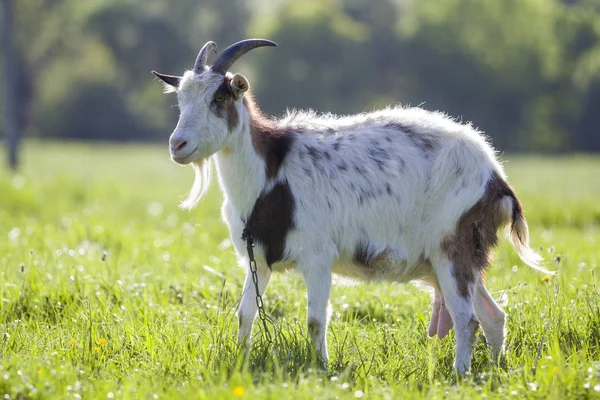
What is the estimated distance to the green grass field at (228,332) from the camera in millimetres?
4387

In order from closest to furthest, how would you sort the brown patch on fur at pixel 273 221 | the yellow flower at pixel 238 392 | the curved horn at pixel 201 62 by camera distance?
the yellow flower at pixel 238 392 → the brown patch on fur at pixel 273 221 → the curved horn at pixel 201 62

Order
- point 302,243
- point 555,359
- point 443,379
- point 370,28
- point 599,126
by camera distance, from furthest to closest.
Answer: point 370,28, point 599,126, point 302,243, point 443,379, point 555,359

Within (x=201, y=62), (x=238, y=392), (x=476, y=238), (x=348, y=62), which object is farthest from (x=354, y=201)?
(x=348, y=62)

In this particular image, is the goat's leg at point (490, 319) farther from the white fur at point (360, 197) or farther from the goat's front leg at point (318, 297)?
the goat's front leg at point (318, 297)

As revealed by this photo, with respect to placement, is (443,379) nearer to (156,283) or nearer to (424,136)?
(424,136)

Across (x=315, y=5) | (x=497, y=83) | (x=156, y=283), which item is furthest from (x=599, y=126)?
(x=156, y=283)

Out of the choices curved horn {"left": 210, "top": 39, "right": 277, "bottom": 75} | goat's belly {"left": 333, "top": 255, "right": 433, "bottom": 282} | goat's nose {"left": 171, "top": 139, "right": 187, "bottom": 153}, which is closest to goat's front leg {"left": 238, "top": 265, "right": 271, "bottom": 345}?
goat's belly {"left": 333, "top": 255, "right": 433, "bottom": 282}

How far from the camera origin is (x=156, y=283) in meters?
6.86

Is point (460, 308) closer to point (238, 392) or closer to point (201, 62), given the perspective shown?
point (238, 392)

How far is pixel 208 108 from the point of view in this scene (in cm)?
521

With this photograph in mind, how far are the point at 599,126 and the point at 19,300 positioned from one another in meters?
44.6

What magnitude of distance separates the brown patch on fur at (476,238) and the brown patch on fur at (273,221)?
Answer: 1.02 metres

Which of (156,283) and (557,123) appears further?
(557,123)

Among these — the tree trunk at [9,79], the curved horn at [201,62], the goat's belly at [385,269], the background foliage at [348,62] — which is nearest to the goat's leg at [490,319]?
the goat's belly at [385,269]
